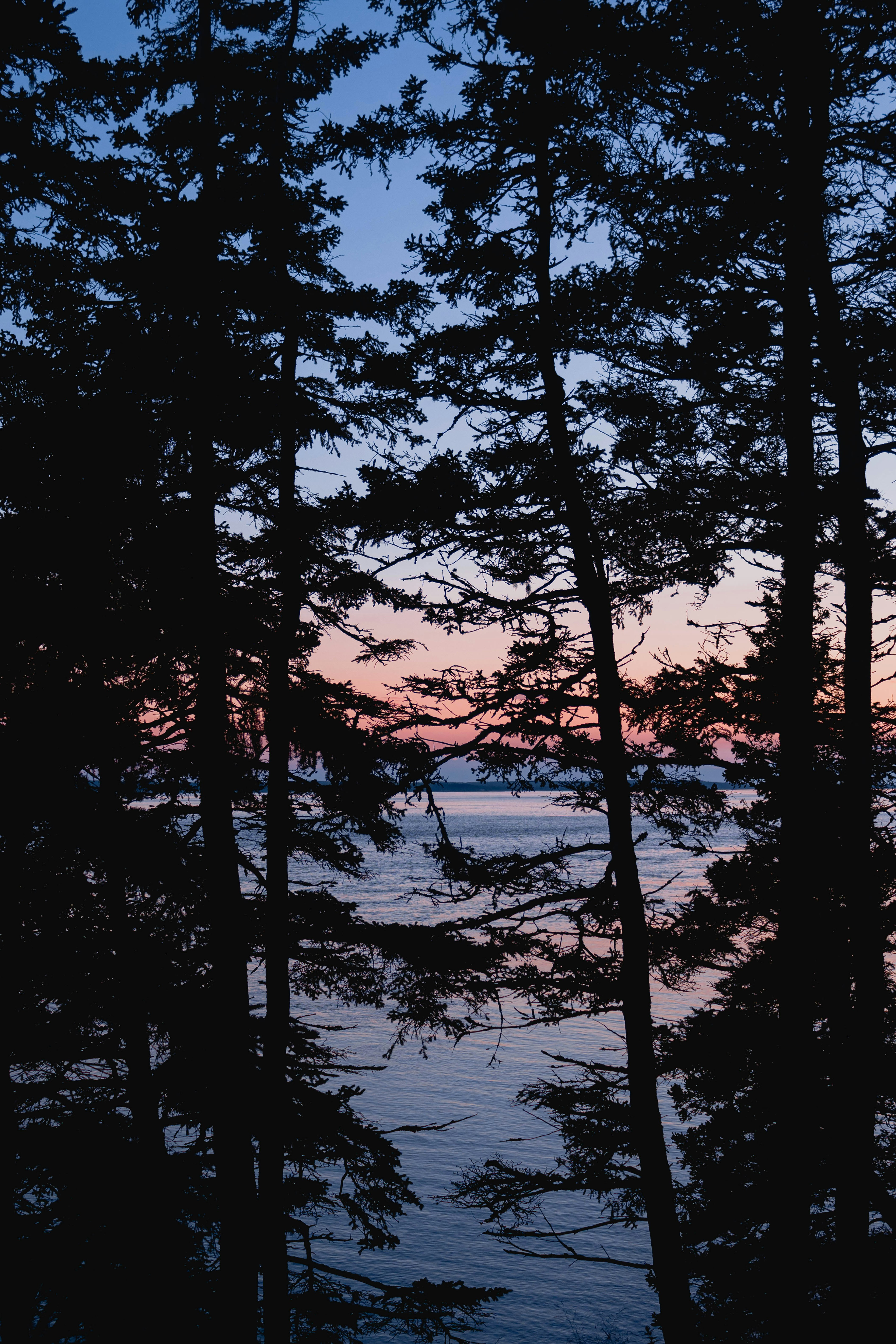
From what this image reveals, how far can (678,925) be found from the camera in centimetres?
1073

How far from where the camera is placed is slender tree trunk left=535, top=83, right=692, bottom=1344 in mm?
7750

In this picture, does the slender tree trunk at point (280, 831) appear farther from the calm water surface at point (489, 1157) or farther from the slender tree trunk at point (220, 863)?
the calm water surface at point (489, 1157)

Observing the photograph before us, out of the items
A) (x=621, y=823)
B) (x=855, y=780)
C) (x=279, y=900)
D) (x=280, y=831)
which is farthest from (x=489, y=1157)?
(x=855, y=780)

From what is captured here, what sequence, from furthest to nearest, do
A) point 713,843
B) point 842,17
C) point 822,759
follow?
point 713,843, point 822,759, point 842,17

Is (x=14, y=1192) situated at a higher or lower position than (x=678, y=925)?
lower

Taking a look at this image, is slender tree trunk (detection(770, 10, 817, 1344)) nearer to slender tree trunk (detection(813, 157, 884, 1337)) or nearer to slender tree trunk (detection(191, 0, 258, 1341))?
slender tree trunk (detection(813, 157, 884, 1337))

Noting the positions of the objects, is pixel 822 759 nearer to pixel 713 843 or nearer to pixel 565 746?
pixel 565 746

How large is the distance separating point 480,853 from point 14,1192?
615cm

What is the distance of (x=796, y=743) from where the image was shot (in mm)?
5469

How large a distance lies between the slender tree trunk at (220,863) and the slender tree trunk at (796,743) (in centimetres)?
491

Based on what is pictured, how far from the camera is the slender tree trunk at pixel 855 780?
5.90 metres

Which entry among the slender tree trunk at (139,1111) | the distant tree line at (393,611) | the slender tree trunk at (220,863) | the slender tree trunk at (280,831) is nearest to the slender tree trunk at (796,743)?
the distant tree line at (393,611)

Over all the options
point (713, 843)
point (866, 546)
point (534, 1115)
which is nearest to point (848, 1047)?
point (866, 546)

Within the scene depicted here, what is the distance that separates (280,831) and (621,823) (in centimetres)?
394
